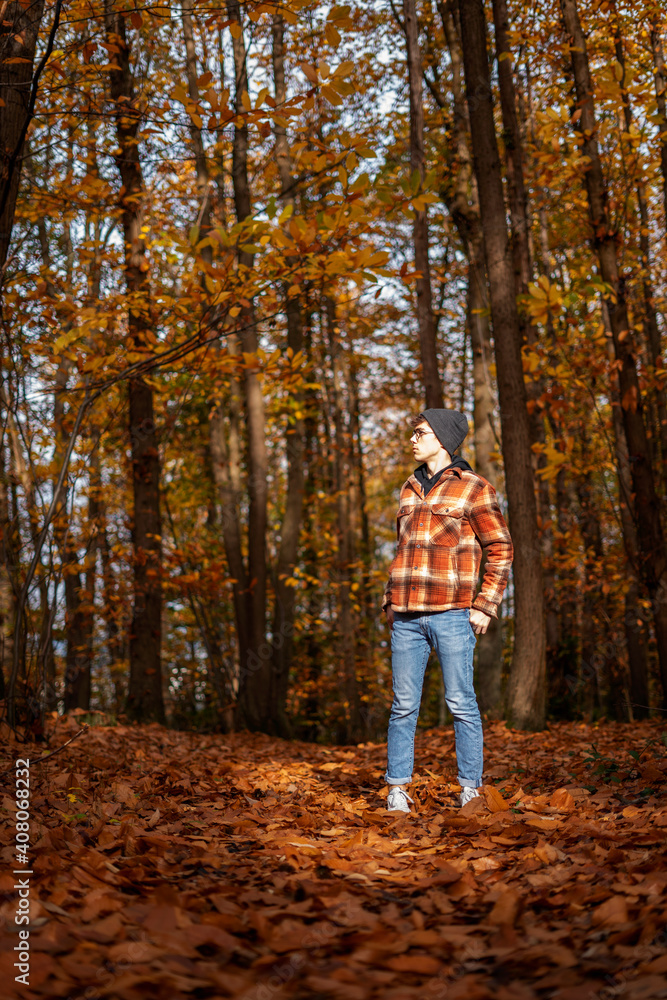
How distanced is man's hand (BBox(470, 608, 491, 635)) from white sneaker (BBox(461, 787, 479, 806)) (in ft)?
2.95

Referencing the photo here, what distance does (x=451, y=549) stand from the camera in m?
4.03

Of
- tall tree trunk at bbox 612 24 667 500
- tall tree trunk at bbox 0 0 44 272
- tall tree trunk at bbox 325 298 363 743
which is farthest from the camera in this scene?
tall tree trunk at bbox 325 298 363 743

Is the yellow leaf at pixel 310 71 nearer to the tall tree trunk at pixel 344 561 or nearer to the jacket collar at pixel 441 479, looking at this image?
the jacket collar at pixel 441 479

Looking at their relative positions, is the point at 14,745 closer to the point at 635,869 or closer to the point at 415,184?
the point at 635,869

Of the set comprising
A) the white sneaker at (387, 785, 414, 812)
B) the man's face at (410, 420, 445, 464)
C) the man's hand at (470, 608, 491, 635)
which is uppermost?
the man's face at (410, 420, 445, 464)

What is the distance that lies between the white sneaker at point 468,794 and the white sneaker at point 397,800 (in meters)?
0.30

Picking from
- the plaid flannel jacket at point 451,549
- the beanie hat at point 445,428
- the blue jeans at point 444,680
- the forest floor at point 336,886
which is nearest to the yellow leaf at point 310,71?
the beanie hat at point 445,428

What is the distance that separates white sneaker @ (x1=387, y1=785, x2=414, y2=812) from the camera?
13.2 feet

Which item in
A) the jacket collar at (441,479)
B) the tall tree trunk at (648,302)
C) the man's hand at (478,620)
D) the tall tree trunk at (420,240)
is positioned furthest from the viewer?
the tall tree trunk at (648,302)

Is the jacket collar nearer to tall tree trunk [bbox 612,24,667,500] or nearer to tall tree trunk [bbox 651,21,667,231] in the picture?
tall tree trunk [bbox 612,24,667,500]

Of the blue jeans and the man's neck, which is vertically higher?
the man's neck

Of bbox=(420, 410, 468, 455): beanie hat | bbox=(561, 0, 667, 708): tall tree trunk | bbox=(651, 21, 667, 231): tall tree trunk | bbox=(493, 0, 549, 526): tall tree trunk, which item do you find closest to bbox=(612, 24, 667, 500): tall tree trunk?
bbox=(651, 21, 667, 231): tall tree trunk

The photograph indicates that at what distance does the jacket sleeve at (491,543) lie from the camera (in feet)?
13.0

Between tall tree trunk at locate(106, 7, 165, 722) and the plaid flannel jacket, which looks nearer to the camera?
the plaid flannel jacket
